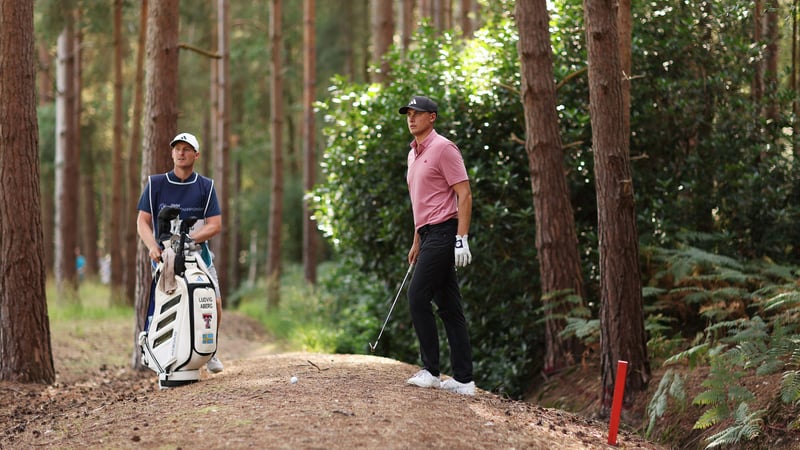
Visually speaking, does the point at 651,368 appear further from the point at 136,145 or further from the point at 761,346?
the point at 136,145

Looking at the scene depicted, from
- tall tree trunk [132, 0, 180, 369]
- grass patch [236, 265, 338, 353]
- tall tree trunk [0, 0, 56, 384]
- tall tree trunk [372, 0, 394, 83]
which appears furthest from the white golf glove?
tall tree trunk [372, 0, 394, 83]

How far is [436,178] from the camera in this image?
7.78 m

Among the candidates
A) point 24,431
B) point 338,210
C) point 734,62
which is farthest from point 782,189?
point 24,431

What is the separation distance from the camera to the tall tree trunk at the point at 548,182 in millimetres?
10477

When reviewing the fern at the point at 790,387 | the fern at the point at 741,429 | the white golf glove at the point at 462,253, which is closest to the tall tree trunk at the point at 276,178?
the white golf glove at the point at 462,253

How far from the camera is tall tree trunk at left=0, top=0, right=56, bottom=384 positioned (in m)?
9.75

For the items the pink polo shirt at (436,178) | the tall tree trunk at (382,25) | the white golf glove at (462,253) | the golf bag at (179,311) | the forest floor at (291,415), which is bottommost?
the forest floor at (291,415)

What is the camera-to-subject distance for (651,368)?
9.45 m

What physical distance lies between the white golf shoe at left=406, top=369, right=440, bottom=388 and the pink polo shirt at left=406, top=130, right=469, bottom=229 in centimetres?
133

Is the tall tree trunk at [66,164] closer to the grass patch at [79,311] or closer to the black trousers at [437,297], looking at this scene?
the grass patch at [79,311]

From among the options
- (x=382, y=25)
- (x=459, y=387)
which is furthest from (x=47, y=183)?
(x=459, y=387)

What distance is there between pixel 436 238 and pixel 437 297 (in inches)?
22.1

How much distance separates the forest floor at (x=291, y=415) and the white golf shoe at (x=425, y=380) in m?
0.11

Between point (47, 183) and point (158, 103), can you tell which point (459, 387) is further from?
point (47, 183)
